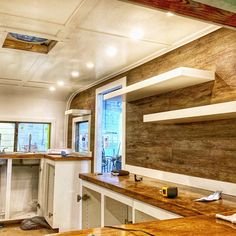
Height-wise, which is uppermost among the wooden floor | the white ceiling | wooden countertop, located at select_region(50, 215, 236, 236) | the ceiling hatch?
the ceiling hatch

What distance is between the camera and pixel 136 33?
7.90 feet

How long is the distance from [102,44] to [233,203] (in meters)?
1.83

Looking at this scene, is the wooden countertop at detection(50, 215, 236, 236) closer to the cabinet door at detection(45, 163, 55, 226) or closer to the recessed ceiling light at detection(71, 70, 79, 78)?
the recessed ceiling light at detection(71, 70, 79, 78)

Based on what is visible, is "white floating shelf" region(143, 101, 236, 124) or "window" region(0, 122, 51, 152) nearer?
"white floating shelf" region(143, 101, 236, 124)

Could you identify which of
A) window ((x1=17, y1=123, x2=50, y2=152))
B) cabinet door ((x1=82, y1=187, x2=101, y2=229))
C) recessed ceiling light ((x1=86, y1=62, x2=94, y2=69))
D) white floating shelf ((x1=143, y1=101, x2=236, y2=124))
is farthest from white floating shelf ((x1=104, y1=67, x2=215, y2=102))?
window ((x1=17, y1=123, x2=50, y2=152))

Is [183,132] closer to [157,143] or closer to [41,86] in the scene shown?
[157,143]

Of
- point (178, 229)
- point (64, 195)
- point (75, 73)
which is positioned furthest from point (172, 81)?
point (64, 195)

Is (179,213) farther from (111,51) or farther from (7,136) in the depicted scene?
(7,136)

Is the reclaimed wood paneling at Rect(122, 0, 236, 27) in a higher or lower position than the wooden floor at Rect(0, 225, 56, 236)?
higher

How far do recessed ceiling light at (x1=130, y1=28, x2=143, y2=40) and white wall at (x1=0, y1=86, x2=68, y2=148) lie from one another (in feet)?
10.4

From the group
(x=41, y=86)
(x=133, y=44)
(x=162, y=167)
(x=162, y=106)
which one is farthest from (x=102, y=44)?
(x=41, y=86)

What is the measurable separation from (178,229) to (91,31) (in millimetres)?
1808

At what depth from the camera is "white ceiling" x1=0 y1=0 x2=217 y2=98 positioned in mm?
1968

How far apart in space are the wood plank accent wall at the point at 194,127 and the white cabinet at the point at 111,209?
0.65 metres
